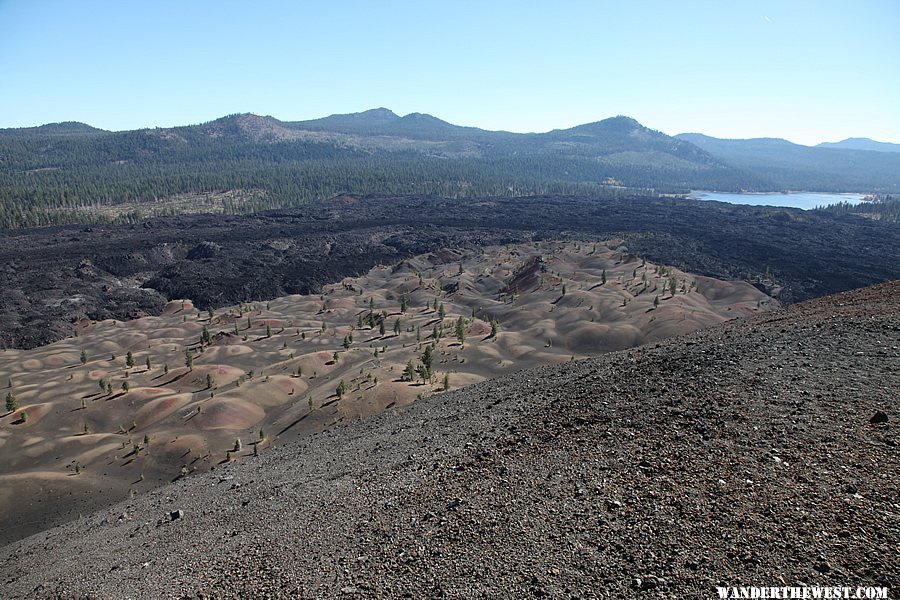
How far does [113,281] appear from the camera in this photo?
90000mm

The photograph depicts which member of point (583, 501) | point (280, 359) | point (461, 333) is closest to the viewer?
point (583, 501)

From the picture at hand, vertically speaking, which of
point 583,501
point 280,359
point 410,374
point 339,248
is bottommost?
point 280,359

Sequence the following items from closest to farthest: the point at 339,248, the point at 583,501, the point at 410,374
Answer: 1. the point at 583,501
2. the point at 410,374
3. the point at 339,248

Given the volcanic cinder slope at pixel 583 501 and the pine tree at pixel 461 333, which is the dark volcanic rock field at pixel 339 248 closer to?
the pine tree at pixel 461 333

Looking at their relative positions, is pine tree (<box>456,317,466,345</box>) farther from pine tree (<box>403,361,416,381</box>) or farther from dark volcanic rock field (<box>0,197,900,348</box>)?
dark volcanic rock field (<box>0,197,900,348</box>)

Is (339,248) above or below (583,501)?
below

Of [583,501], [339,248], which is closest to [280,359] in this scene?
[583,501]

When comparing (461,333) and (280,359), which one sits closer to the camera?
(280,359)

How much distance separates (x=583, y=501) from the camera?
13.1 metres

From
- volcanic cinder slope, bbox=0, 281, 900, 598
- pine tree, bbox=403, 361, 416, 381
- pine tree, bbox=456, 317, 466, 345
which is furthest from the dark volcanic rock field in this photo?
volcanic cinder slope, bbox=0, 281, 900, 598

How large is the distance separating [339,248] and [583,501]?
109496 mm

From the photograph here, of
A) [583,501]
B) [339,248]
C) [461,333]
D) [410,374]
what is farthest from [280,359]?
[339,248]

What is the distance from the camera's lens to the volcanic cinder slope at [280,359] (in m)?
33.4

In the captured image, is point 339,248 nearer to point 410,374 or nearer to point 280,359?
point 280,359
